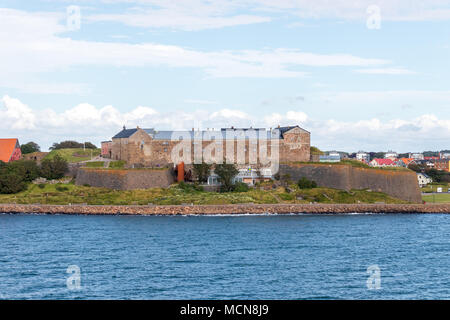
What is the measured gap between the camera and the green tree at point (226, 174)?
63562mm

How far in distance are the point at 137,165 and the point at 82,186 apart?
6.37 meters

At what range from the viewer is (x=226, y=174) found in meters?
63.5

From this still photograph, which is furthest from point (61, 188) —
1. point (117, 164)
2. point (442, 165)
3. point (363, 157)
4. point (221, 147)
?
point (363, 157)

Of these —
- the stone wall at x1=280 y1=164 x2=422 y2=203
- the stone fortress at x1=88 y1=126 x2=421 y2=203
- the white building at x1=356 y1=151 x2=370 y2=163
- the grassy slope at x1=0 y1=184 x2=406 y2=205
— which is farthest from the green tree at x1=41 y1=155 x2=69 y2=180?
the white building at x1=356 y1=151 x2=370 y2=163

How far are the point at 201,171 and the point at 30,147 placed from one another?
132 ft

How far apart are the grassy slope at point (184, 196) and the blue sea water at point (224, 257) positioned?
5.45 metres

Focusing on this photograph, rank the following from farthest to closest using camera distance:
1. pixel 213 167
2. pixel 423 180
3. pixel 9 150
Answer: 1. pixel 423 180
2. pixel 9 150
3. pixel 213 167

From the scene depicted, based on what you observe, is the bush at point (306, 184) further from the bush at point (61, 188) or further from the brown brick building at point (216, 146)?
the bush at point (61, 188)

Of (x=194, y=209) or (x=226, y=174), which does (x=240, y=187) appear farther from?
(x=194, y=209)

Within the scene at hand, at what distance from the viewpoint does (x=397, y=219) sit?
55781mm

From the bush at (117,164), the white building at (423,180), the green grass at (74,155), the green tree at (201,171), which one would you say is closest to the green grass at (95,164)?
the bush at (117,164)

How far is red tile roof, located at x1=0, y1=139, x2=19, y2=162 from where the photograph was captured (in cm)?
7673

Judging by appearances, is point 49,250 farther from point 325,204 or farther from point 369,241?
point 325,204
